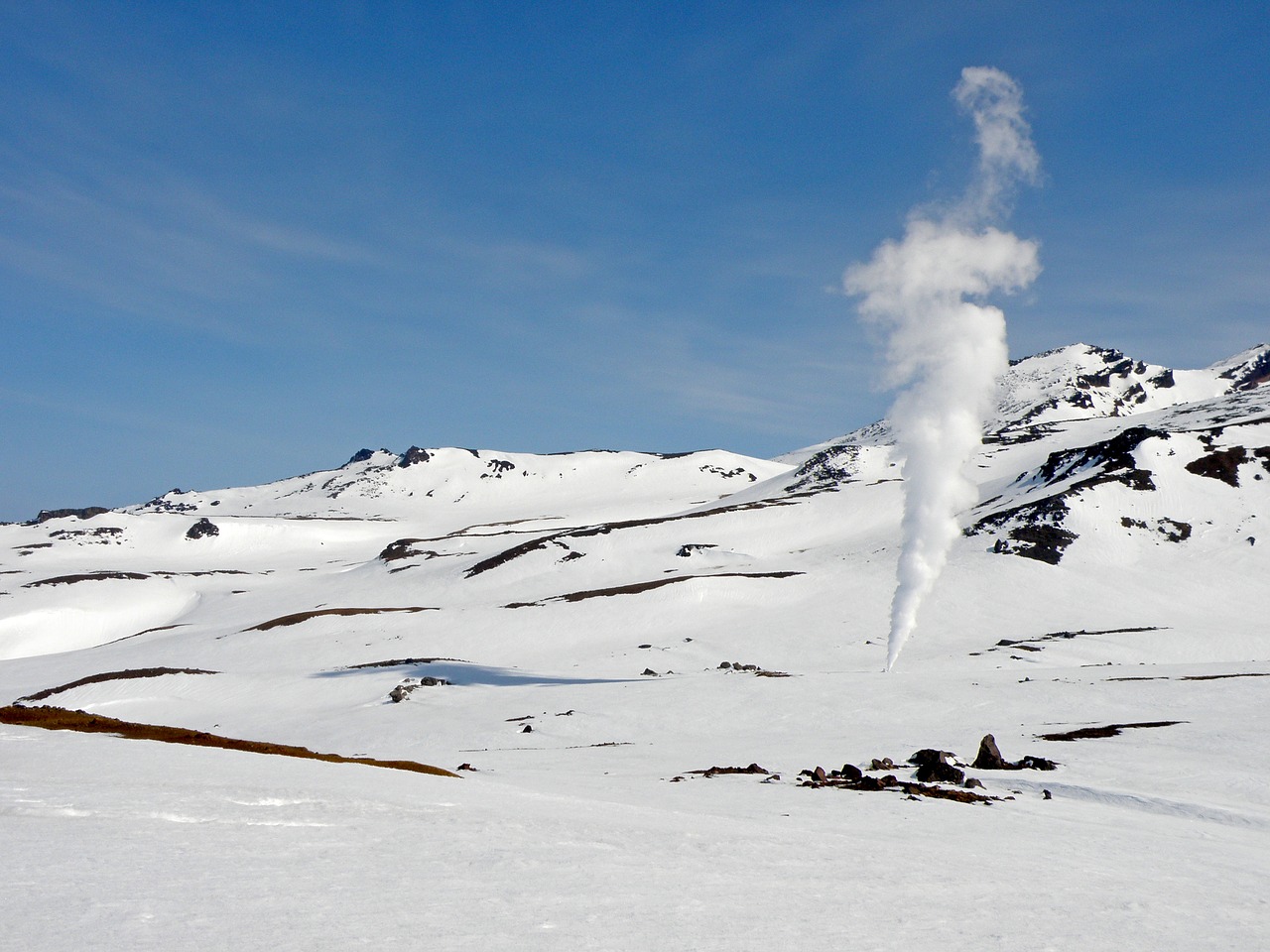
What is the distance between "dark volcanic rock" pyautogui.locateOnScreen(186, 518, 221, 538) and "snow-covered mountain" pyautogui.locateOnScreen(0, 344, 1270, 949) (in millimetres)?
74998

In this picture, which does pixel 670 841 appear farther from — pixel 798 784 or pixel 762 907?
pixel 798 784

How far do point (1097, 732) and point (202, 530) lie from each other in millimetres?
192910

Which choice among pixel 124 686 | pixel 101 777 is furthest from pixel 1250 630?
pixel 124 686

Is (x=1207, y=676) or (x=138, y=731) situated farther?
(x=1207, y=676)

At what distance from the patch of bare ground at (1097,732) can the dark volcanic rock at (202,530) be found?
190 meters

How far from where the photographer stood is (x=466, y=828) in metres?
15.0

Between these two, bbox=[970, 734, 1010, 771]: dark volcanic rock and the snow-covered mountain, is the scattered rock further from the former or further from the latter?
the snow-covered mountain

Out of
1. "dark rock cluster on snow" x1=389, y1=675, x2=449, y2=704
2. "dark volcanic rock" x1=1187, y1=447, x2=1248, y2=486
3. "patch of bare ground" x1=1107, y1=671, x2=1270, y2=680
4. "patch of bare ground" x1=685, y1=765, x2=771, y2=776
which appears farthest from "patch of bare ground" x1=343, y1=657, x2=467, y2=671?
"dark volcanic rock" x1=1187, y1=447, x2=1248, y2=486

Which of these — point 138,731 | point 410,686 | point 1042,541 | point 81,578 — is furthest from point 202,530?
point 138,731

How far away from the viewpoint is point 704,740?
36.3m

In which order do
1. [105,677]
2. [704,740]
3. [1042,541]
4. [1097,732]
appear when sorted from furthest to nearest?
1. [1042,541]
2. [105,677]
3. [704,740]
4. [1097,732]

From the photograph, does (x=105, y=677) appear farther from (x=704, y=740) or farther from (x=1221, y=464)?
(x=1221, y=464)

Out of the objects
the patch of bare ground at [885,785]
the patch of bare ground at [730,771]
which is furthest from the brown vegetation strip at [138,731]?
the patch of bare ground at [885,785]

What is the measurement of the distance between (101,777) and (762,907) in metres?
13.0
